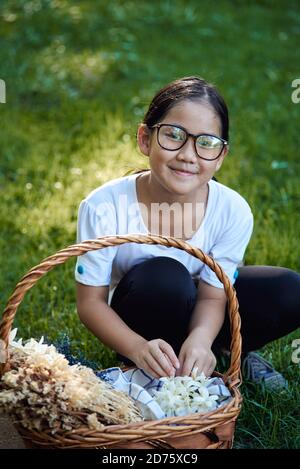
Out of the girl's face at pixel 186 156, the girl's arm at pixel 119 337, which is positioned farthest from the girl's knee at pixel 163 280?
the girl's face at pixel 186 156

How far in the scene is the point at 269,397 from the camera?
7.87 ft

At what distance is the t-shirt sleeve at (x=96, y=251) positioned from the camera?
7.29 ft

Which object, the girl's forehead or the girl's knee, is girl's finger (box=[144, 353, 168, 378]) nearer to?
the girl's knee

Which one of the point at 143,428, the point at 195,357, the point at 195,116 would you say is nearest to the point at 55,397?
the point at 143,428

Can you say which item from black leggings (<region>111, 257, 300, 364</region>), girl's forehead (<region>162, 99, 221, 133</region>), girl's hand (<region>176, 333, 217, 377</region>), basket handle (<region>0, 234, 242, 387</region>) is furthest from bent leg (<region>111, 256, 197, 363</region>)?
girl's forehead (<region>162, 99, 221, 133</region>)

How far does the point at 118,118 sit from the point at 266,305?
85.1 inches

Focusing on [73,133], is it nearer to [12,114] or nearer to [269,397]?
[12,114]

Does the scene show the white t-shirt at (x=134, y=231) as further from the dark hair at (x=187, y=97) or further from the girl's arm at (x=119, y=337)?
the dark hair at (x=187, y=97)

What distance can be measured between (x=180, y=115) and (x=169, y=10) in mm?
4122

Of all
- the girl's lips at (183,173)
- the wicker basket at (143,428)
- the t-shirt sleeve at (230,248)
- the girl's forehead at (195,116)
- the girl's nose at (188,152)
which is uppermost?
the girl's forehead at (195,116)

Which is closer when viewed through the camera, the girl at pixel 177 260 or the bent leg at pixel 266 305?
the girl at pixel 177 260

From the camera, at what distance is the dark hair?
222 centimetres

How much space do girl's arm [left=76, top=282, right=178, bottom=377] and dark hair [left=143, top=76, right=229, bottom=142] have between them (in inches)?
19.6

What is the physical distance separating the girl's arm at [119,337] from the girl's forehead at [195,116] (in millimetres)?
493
